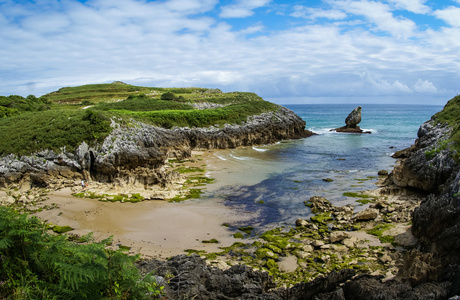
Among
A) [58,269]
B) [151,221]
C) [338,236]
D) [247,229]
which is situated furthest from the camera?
[151,221]

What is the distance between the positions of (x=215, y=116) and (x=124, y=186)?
29.9 m

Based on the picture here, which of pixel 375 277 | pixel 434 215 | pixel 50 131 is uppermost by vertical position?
pixel 50 131

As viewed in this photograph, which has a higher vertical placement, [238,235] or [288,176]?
[288,176]

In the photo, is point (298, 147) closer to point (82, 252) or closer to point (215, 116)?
point (215, 116)

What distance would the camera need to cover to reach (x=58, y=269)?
19.3ft

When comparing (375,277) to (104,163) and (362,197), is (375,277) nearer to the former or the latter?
(362,197)

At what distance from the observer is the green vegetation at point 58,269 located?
5.80 m

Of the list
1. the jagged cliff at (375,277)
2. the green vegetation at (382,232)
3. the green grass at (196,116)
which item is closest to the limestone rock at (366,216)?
the green vegetation at (382,232)

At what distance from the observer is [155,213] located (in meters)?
21.7

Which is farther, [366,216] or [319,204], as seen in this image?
[319,204]

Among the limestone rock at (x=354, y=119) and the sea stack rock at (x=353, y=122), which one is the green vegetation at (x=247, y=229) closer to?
the sea stack rock at (x=353, y=122)

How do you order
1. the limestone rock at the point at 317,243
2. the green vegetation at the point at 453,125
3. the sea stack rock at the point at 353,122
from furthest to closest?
the sea stack rock at the point at 353,122 → the green vegetation at the point at 453,125 → the limestone rock at the point at 317,243

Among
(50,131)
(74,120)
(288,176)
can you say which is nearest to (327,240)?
(288,176)

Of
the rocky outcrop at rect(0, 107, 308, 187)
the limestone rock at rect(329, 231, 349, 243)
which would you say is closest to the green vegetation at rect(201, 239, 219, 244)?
the limestone rock at rect(329, 231, 349, 243)
